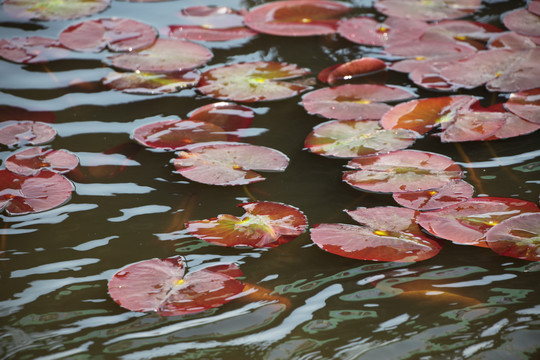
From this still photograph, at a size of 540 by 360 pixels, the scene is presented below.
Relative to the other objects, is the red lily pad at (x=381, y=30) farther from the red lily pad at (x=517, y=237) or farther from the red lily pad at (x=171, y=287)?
the red lily pad at (x=171, y=287)

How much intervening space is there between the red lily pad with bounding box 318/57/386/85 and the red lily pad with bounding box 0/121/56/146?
87 cm

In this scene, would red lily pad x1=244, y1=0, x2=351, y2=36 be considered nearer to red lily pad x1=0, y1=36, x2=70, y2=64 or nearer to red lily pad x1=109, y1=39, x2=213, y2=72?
red lily pad x1=109, y1=39, x2=213, y2=72

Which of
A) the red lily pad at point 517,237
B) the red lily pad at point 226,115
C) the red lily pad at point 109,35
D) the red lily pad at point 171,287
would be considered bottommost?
the red lily pad at point 171,287

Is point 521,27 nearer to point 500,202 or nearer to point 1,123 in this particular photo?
point 500,202

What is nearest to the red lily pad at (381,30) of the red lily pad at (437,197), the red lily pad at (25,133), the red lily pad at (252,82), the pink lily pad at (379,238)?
the red lily pad at (252,82)

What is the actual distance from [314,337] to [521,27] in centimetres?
165

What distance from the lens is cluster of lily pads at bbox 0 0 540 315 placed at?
125cm

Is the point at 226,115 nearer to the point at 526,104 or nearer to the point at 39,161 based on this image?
the point at 39,161

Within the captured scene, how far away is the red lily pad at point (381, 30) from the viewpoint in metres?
2.16

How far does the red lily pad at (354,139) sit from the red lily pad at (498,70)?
0.39m

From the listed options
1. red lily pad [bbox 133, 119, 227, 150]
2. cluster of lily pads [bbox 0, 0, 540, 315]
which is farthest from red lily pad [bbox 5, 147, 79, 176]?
red lily pad [bbox 133, 119, 227, 150]

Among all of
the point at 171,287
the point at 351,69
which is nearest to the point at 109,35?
the point at 351,69

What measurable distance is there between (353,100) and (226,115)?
0.39 metres

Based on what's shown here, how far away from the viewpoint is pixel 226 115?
175cm
